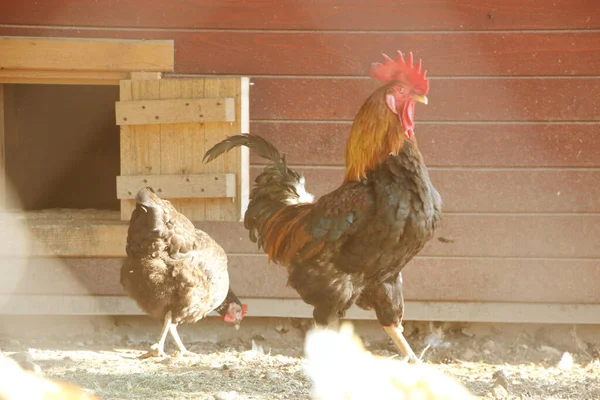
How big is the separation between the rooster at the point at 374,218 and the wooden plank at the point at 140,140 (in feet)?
3.64

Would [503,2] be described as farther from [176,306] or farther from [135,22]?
[176,306]

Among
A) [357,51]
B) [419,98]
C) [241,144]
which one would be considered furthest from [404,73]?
[357,51]

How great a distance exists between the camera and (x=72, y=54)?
16.6 feet

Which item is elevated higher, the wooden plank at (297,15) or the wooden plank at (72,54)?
the wooden plank at (297,15)

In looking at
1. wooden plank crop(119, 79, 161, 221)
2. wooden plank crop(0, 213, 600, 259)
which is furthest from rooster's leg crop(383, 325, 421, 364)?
wooden plank crop(119, 79, 161, 221)

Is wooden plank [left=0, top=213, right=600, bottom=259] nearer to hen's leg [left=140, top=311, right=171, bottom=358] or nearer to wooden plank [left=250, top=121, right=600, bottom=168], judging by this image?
wooden plank [left=250, top=121, right=600, bottom=168]

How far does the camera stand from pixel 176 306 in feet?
16.1

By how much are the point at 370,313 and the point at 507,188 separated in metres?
1.23

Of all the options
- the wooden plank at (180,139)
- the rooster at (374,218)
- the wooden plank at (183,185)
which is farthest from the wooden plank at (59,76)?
the rooster at (374,218)

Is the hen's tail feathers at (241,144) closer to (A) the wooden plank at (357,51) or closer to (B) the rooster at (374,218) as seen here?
(B) the rooster at (374,218)

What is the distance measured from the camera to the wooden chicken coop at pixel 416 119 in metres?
5.18

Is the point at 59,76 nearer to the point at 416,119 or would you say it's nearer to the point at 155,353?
the point at 155,353

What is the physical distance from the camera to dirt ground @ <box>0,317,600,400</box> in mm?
4426

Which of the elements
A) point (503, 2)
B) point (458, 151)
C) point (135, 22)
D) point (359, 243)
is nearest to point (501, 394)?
point (359, 243)
